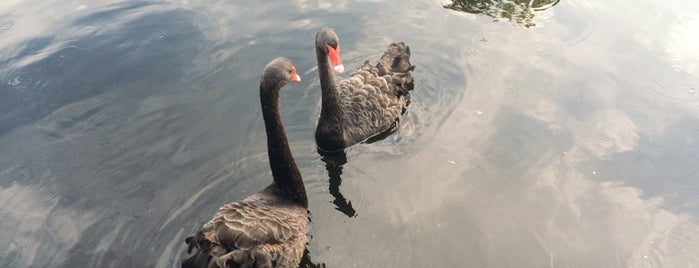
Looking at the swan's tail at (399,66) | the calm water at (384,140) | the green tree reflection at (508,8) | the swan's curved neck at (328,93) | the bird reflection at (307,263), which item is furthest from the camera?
the green tree reflection at (508,8)

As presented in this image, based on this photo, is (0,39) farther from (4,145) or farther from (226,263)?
(226,263)

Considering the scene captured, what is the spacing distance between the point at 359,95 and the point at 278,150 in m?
1.93

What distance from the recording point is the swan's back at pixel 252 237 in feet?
10.6

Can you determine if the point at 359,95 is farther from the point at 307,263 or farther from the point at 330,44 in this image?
the point at 307,263

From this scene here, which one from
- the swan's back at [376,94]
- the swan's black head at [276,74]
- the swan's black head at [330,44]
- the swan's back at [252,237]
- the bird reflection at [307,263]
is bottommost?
the bird reflection at [307,263]

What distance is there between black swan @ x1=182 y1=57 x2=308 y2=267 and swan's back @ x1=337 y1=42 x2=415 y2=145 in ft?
4.31

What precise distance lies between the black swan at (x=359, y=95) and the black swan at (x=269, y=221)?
98cm

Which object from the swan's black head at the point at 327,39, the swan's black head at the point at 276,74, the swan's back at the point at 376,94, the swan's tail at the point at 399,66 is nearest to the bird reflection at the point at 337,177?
the swan's back at the point at 376,94

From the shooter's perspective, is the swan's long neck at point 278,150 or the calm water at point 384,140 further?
the calm water at point 384,140

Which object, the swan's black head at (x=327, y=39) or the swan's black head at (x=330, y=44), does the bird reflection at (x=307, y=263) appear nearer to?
the swan's black head at (x=330, y=44)

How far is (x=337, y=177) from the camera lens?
5023 mm

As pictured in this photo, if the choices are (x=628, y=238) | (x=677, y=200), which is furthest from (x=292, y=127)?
(x=677, y=200)

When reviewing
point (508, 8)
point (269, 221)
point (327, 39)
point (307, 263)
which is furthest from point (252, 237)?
point (508, 8)

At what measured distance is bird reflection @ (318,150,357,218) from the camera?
181 inches
